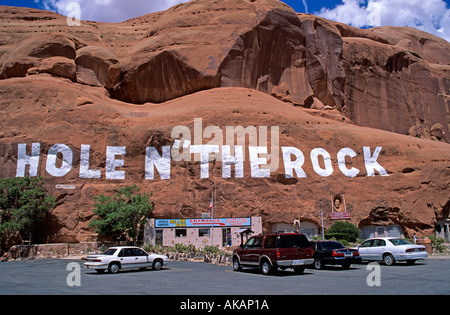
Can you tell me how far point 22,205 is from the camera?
30.5m

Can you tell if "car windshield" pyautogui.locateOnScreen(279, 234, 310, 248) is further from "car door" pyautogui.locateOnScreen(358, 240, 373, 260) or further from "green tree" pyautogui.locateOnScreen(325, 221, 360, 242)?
"green tree" pyautogui.locateOnScreen(325, 221, 360, 242)

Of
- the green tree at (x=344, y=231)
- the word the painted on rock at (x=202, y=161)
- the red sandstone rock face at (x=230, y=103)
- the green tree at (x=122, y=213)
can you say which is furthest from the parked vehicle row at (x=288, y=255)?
the word the painted on rock at (x=202, y=161)

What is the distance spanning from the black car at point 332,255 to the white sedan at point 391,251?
5.29 feet

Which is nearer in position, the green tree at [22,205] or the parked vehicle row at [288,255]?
the parked vehicle row at [288,255]

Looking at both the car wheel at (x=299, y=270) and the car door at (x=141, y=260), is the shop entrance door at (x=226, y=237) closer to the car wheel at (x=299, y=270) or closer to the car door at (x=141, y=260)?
the car door at (x=141, y=260)

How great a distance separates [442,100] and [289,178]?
4844cm

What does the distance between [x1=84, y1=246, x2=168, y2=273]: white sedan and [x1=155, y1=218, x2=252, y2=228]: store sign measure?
10352mm

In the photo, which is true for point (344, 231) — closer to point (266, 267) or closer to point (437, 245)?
point (437, 245)

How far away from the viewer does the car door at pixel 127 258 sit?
59.3ft

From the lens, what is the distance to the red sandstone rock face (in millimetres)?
32000

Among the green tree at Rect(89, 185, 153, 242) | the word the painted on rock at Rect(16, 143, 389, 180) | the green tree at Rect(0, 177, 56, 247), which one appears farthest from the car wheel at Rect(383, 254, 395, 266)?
the green tree at Rect(0, 177, 56, 247)

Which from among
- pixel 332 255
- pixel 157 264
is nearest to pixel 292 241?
pixel 332 255

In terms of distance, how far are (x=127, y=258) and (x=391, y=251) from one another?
12.4 m
